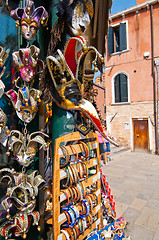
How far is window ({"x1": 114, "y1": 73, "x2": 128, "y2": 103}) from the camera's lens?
36.1 ft

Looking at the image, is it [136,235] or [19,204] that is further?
[136,235]

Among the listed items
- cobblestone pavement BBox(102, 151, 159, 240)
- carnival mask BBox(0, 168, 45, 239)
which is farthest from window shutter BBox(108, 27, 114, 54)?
carnival mask BBox(0, 168, 45, 239)

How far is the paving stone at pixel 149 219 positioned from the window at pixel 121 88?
8.70 m

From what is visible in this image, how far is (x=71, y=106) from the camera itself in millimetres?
1320

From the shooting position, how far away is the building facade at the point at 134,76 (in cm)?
1005

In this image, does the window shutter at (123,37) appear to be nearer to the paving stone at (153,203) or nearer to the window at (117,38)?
the window at (117,38)

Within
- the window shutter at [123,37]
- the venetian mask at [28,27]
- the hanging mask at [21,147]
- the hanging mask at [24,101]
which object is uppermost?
the window shutter at [123,37]

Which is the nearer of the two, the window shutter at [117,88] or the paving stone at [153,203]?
the paving stone at [153,203]

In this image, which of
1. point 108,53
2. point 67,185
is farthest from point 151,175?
point 108,53

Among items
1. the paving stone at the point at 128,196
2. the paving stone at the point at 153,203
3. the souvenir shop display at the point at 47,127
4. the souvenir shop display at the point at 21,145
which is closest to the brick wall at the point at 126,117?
the paving stone at the point at 128,196

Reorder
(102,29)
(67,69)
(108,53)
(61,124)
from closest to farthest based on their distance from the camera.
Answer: (67,69) < (61,124) < (102,29) < (108,53)

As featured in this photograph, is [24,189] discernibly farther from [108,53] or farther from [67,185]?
[108,53]

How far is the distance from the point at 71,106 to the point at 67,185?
675 millimetres

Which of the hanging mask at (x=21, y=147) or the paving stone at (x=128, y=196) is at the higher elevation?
the hanging mask at (x=21, y=147)
